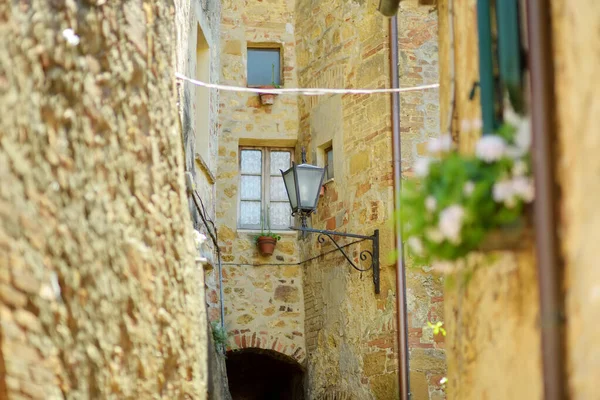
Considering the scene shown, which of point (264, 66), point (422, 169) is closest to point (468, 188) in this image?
point (422, 169)

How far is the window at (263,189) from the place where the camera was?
A: 12.6 m

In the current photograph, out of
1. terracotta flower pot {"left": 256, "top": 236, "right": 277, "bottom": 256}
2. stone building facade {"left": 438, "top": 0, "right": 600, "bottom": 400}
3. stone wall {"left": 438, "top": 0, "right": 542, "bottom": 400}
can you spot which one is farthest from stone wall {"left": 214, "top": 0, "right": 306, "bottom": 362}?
stone building facade {"left": 438, "top": 0, "right": 600, "bottom": 400}

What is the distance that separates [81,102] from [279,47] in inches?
349

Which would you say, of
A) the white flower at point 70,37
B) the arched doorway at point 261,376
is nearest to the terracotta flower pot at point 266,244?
the arched doorway at point 261,376

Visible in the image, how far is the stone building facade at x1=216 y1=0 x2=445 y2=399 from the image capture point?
10445 mm

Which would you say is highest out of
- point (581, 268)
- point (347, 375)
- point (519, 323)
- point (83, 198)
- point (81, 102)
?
point (81, 102)

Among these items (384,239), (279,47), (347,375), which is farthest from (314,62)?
(347,375)

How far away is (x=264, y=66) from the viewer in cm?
Answer: 1309

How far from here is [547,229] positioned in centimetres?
335

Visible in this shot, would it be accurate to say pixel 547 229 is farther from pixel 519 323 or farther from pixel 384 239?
pixel 384 239

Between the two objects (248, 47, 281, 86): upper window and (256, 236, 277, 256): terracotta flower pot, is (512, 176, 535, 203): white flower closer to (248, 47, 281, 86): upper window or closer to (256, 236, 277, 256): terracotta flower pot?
(256, 236, 277, 256): terracotta flower pot

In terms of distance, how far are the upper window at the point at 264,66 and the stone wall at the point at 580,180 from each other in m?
9.66

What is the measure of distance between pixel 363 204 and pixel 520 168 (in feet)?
24.4

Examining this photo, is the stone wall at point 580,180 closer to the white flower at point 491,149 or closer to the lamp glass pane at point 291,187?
the white flower at point 491,149
